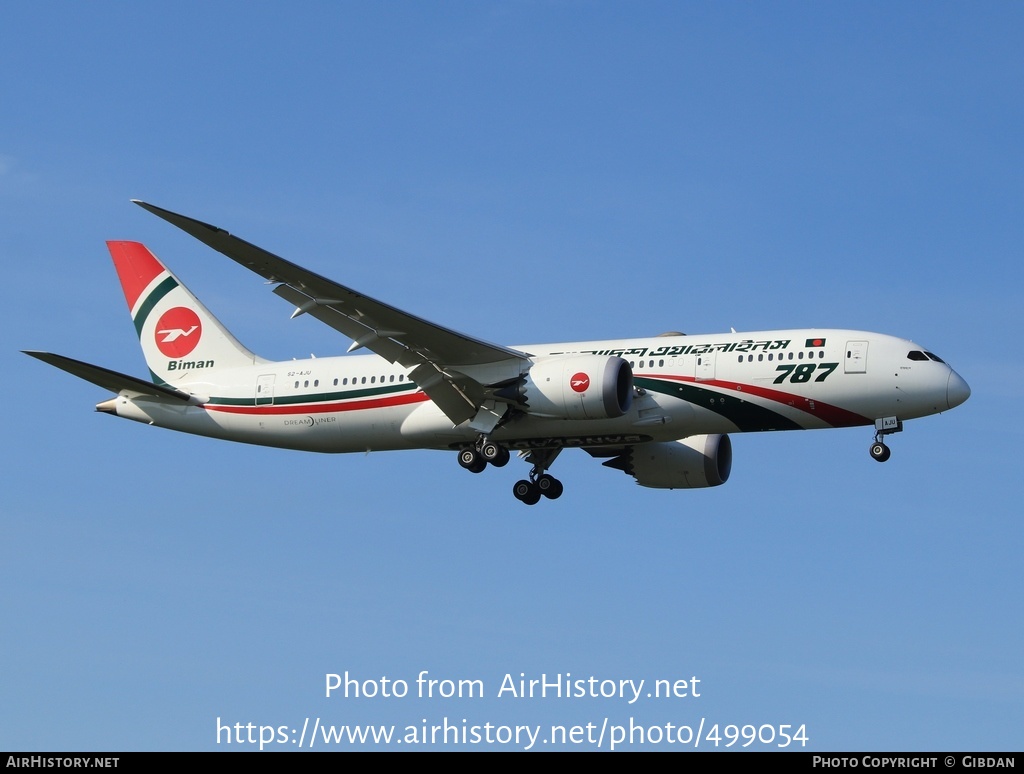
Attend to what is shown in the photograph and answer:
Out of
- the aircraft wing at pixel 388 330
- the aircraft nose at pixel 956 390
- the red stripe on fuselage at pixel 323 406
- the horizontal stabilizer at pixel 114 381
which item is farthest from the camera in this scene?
the red stripe on fuselage at pixel 323 406

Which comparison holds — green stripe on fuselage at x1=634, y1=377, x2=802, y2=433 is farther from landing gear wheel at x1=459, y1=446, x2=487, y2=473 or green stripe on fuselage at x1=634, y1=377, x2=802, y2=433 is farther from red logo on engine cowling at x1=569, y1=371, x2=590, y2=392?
landing gear wheel at x1=459, y1=446, x2=487, y2=473

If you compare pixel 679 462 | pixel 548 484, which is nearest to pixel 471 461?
pixel 548 484

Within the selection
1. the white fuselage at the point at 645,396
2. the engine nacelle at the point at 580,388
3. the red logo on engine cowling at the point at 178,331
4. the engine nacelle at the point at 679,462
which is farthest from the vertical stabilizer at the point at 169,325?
the engine nacelle at the point at 679,462

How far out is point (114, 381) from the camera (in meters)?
45.1

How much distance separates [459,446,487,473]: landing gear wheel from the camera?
4234 cm

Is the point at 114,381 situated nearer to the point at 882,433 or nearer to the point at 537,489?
the point at 537,489

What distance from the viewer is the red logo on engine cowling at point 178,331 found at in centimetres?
4828

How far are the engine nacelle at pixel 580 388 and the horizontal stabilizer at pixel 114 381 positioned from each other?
A: 38.9 feet

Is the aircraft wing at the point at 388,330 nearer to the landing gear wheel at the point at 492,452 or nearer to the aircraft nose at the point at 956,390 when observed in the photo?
the landing gear wheel at the point at 492,452

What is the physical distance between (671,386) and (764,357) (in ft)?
8.30

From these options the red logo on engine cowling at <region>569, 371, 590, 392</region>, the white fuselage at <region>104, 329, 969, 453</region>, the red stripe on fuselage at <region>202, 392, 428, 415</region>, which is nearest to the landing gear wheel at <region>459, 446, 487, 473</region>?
the white fuselage at <region>104, 329, 969, 453</region>
